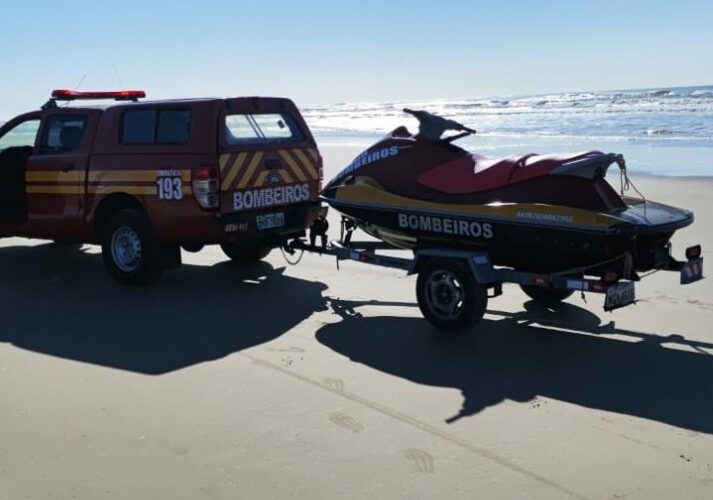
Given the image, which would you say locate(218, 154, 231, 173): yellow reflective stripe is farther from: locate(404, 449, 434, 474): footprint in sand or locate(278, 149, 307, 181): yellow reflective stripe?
locate(404, 449, 434, 474): footprint in sand

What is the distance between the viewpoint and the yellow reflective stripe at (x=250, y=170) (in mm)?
8109

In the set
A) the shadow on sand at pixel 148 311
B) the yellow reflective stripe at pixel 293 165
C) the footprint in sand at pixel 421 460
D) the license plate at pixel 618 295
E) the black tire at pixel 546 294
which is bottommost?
the shadow on sand at pixel 148 311

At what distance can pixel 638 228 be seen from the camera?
5887mm

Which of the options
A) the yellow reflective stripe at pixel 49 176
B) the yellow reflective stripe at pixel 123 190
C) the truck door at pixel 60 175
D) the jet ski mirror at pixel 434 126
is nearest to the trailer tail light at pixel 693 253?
the jet ski mirror at pixel 434 126

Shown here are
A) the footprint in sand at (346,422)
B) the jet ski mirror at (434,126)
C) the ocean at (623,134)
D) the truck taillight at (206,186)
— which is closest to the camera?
the footprint in sand at (346,422)

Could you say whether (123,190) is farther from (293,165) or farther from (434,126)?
(434,126)

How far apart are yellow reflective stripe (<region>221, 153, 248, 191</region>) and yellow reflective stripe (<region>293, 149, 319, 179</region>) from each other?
2.58ft

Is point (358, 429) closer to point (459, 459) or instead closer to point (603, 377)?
A: point (459, 459)

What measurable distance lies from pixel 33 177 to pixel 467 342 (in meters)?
5.35

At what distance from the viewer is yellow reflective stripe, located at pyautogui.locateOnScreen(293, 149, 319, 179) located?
28.8 ft

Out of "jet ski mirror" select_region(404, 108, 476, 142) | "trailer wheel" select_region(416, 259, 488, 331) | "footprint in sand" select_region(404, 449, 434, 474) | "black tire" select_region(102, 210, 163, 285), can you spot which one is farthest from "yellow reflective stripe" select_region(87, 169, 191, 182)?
"footprint in sand" select_region(404, 449, 434, 474)

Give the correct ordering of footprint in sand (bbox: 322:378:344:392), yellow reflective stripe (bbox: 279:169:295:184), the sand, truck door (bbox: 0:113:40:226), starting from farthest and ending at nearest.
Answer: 1. truck door (bbox: 0:113:40:226)
2. yellow reflective stripe (bbox: 279:169:295:184)
3. footprint in sand (bbox: 322:378:344:392)
4. the sand

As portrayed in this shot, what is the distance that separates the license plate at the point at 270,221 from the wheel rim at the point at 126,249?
1.26 m

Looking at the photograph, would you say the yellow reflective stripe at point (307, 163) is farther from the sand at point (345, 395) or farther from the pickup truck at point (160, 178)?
the sand at point (345, 395)
